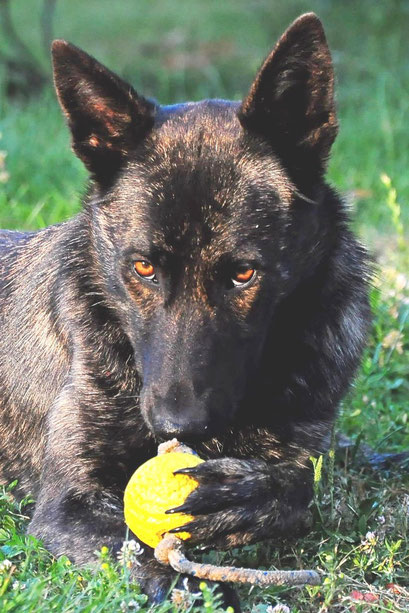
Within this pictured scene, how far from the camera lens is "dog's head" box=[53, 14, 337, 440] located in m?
3.25

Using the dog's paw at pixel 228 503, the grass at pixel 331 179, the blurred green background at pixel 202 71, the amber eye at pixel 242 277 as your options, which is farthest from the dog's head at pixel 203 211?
the blurred green background at pixel 202 71

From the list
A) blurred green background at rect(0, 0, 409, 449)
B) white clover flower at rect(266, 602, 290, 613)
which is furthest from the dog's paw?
blurred green background at rect(0, 0, 409, 449)

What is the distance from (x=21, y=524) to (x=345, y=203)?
1679mm

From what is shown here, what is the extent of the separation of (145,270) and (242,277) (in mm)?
321

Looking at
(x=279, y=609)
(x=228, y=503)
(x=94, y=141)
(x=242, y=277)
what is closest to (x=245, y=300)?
(x=242, y=277)

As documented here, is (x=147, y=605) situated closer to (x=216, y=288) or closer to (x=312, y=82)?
(x=216, y=288)

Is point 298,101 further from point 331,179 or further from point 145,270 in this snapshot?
point 331,179

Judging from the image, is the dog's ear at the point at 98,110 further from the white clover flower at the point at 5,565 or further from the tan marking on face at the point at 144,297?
the white clover flower at the point at 5,565

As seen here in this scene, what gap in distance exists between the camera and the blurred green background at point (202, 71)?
741 centimetres

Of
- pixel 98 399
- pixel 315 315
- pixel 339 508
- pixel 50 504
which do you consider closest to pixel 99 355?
pixel 98 399

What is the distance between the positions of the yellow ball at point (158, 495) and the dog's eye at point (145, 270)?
60 cm

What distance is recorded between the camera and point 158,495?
3.05 meters

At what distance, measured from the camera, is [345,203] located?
3920mm

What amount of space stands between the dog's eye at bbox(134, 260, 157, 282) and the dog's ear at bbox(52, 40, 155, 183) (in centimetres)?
41
